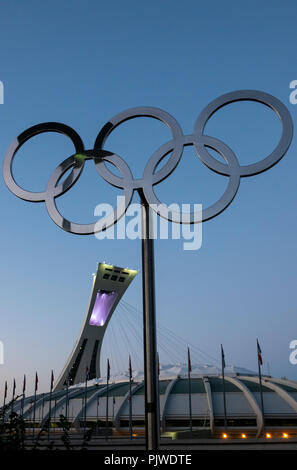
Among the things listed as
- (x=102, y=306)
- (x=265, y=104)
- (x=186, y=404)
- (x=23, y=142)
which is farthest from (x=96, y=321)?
(x=265, y=104)

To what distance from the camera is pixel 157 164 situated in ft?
45.9

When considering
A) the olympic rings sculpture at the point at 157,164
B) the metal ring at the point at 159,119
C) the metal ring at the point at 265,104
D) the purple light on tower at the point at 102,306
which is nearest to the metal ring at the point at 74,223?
the olympic rings sculpture at the point at 157,164

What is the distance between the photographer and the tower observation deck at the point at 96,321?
239 feet

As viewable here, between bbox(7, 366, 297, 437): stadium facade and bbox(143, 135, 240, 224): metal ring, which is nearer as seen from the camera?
bbox(143, 135, 240, 224): metal ring

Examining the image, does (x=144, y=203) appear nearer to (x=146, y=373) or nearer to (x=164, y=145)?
(x=164, y=145)

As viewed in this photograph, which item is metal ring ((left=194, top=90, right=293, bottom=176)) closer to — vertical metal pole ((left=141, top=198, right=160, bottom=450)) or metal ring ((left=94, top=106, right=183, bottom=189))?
metal ring ((left=94, top=106, right=183, bottom=189))

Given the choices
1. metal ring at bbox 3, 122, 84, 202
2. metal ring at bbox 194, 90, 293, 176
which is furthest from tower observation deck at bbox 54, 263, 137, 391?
metal ring at bbox 194, 90, 293, 176

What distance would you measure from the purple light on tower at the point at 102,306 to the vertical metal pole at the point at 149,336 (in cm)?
6088

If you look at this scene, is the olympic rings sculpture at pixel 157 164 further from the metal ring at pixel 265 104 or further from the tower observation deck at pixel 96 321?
the tower observation deck at pixel 96 321

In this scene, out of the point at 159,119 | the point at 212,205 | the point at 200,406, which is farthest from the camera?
the point at 200,406

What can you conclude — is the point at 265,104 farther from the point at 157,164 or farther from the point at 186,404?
the point at 186,404

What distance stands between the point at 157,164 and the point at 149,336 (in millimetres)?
4943

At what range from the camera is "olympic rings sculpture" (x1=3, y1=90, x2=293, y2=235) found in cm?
1340

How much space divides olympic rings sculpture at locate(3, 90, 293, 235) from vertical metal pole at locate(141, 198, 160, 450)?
90cm
